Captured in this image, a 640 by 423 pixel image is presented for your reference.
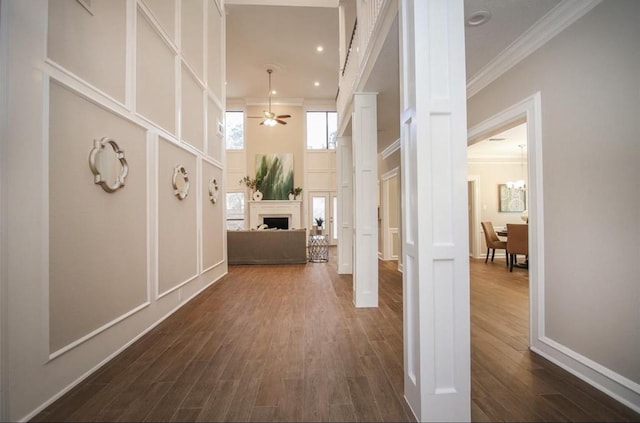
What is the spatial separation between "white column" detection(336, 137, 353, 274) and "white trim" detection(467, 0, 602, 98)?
244 centimetres

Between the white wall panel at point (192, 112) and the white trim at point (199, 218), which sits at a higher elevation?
the white wall panel at point (192, 112)

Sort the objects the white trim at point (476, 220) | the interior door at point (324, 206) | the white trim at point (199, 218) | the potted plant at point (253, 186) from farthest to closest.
Answer: the interior door at point (324, 206)
the potted plant at point (253, 186)
the white trim at point (476, 220)
the white trim at point (199, 218)

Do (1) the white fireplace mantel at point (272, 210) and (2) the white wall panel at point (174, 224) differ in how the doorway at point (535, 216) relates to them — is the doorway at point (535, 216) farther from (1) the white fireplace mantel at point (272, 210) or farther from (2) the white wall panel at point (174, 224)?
(1) the white fireplace mantel at point (272, 210)

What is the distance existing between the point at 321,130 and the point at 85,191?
9034 millimetres

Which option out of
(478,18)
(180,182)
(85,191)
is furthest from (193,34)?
(478,18)

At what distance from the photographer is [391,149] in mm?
5953

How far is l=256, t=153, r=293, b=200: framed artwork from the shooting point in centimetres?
992

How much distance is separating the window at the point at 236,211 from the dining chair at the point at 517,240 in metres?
7.81

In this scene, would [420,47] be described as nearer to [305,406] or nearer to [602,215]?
[602,215]

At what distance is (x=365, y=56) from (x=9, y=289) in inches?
128

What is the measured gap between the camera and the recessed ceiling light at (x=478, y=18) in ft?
6.63

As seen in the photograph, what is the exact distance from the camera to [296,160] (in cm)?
1020

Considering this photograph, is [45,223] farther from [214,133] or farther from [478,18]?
[214,133]

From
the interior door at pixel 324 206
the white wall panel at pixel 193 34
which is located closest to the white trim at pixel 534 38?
the white wall panel at pixel 193 34
